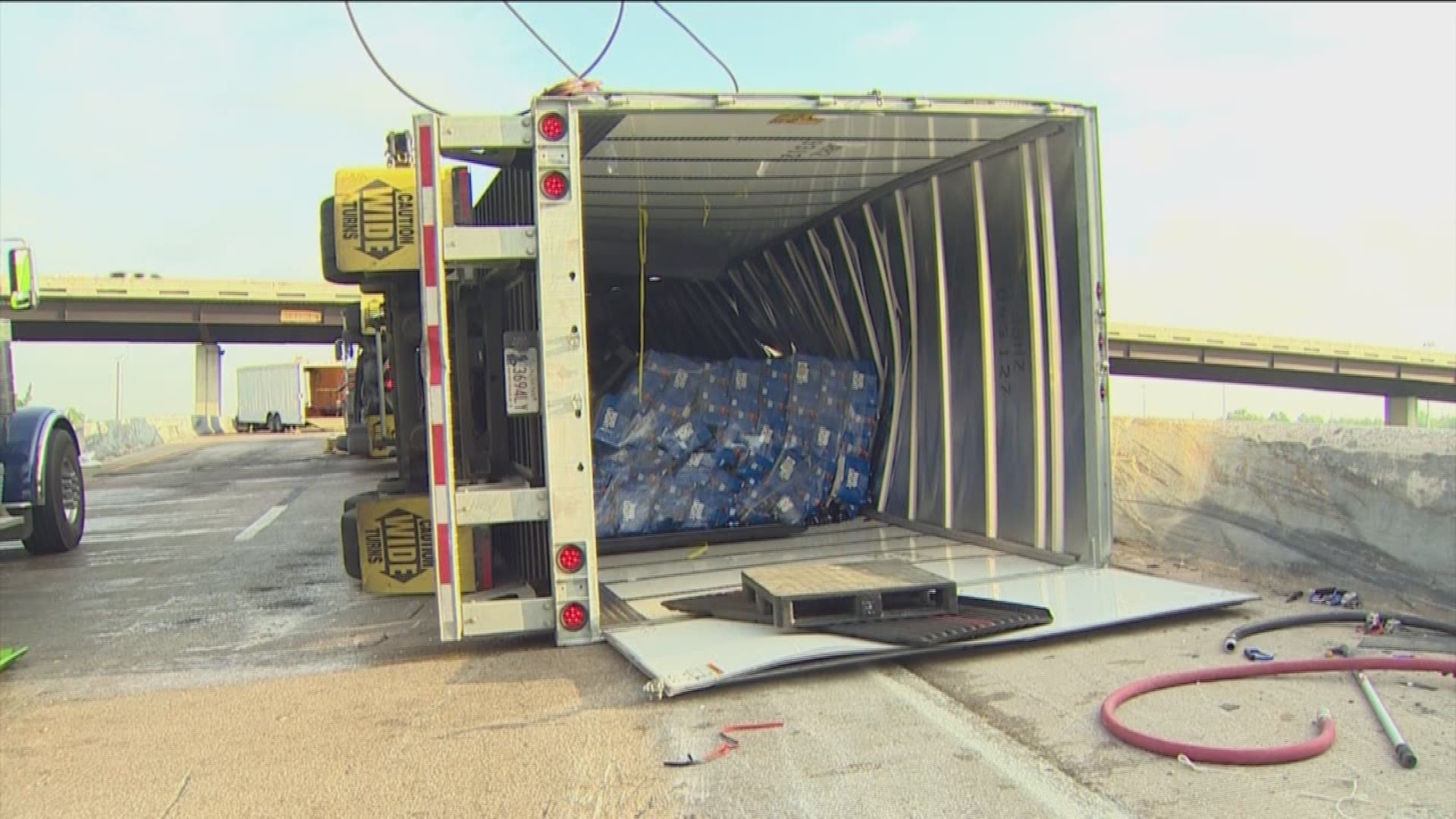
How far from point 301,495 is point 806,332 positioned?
9.30 metres

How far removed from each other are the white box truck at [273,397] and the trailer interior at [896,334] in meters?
39.4

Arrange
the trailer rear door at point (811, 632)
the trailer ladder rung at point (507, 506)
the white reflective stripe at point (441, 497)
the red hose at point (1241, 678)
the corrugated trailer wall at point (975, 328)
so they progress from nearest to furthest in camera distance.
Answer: the red hose at point (1241, 678) < the trailer rear door at point (811, 632) < the white reflective stripe at point (441, 497) < the trailer ladder rung at point (507, 506) < the corrugated trailer wall at point (975, 328)

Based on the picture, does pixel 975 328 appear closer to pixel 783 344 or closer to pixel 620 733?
pixel 783 344

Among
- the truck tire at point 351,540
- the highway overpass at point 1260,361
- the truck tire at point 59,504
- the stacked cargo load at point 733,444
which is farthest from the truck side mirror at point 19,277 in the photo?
the highway overpass at point 1260,361

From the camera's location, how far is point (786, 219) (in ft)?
30.8

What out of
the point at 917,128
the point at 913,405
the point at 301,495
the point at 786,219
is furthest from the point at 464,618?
the point at 301,495

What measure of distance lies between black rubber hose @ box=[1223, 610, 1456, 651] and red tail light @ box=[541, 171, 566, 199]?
3889 millimetres

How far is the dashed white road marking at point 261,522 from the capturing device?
1092 cm

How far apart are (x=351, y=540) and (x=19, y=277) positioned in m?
3.51

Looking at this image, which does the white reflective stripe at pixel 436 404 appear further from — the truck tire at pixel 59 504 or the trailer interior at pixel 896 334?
the truck tire at pixel 59 504

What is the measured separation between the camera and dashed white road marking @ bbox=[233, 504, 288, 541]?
10916 mm

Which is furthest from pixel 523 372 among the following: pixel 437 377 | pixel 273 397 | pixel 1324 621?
pixel 273 397

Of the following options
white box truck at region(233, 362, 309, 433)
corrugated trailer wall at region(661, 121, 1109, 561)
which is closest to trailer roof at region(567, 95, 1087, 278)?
corrugated trailer wall at region(661, 121, 1109, 561)

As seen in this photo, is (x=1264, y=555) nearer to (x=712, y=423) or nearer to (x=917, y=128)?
(x=917, y=128)
